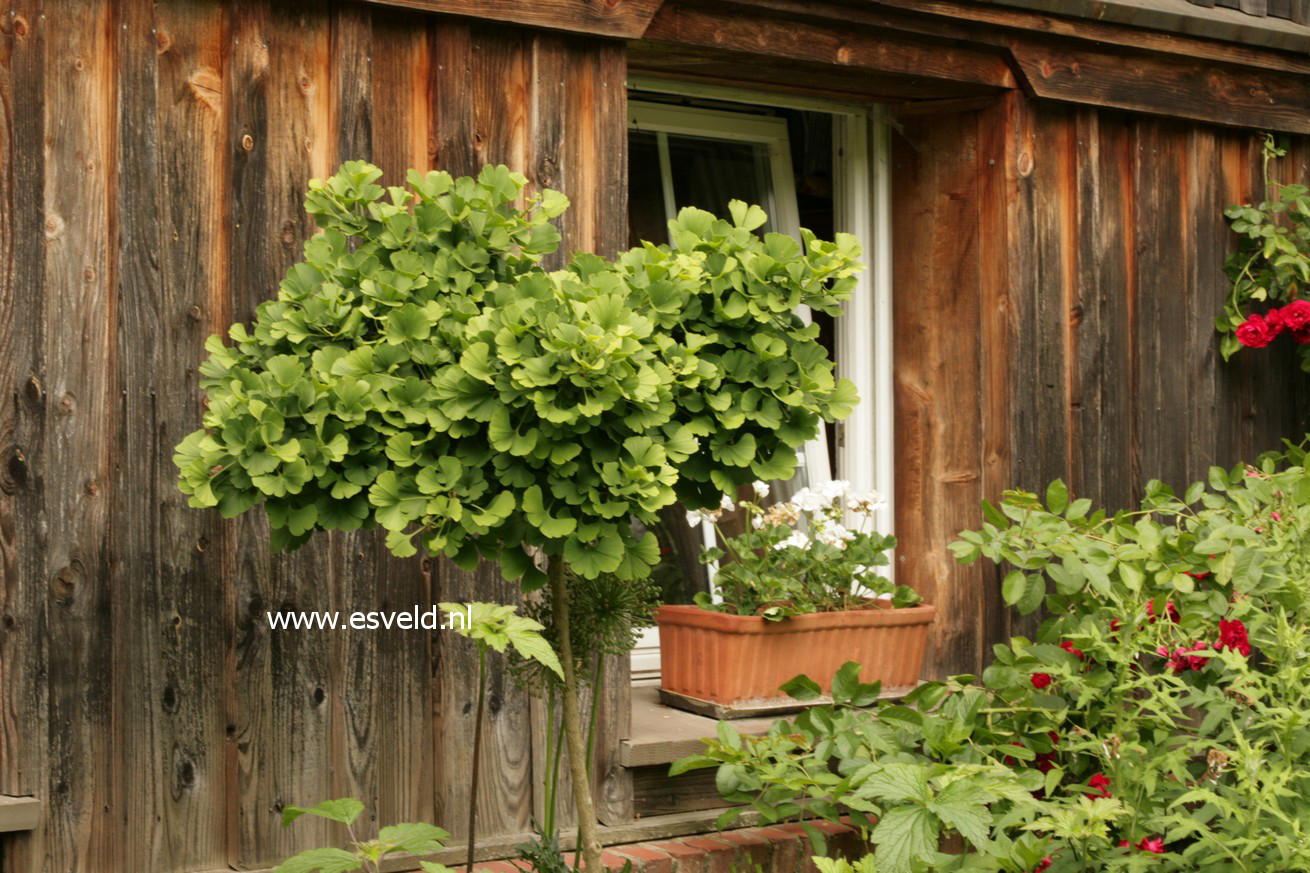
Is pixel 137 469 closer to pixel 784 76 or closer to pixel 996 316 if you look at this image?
pixel 784 76

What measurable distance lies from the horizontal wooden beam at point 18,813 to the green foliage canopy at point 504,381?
70 cm

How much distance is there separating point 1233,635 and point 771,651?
120 cm

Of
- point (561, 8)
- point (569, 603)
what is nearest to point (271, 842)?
point (569, 603)

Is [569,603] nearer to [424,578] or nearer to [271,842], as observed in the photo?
[424,578]

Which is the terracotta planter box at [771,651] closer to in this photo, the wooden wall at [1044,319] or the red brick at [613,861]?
the wooden wall at [1044,319]

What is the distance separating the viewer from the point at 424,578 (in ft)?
10.7

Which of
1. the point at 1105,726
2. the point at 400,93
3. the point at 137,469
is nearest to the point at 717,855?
the point at 1105,726

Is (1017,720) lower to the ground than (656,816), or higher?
higher

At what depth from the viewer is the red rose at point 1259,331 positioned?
4.46 m

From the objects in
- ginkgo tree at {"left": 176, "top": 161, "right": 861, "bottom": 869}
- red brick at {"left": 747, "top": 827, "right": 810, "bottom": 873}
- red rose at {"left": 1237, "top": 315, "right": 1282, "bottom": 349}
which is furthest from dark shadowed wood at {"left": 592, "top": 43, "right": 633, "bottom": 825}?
red rose at {"left": 1237, "top": 315, "right": 1282, "bottom": 349}

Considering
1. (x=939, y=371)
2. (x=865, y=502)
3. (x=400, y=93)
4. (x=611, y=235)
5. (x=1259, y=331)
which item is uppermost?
(x=400, y=93)

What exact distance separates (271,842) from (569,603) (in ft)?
2.69

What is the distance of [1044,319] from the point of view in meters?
4.21

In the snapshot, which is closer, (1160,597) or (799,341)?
(799,341)
